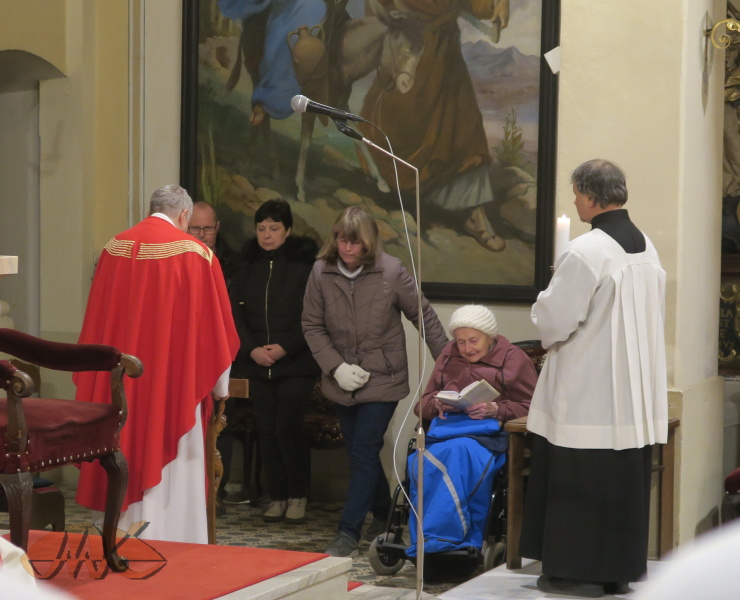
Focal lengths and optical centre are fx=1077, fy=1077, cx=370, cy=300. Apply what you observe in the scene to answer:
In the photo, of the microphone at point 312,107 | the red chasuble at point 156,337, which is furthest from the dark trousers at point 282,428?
the microphone at point 312,107

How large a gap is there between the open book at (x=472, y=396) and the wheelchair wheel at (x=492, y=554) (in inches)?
28.7

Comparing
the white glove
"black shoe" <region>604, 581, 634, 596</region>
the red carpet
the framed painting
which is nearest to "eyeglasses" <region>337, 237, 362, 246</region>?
the white glove

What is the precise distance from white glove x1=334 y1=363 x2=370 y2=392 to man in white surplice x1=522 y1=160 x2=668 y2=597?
1.47 metres

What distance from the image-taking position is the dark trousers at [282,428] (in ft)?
22.0

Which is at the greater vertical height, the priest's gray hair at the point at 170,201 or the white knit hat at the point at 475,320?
the priest's gray hair at the point at 170,201

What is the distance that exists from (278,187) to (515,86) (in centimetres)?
192

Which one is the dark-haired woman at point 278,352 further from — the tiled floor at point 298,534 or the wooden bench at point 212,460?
the wooden bench at point 212,460

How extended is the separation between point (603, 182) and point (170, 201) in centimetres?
211

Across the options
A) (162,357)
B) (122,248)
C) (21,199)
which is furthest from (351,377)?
(21,199)

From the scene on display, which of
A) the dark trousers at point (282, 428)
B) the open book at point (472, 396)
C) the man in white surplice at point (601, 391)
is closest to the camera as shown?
the man in white surplice at point (601, 391)

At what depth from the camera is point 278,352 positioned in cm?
675

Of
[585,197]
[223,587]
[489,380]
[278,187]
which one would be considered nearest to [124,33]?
[278,187]

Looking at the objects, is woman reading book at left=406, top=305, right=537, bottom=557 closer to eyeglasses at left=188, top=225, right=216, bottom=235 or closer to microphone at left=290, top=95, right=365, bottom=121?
microphone at left=290, top=95, right=365, bottom=121

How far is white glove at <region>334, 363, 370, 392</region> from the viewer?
5.91 meters
